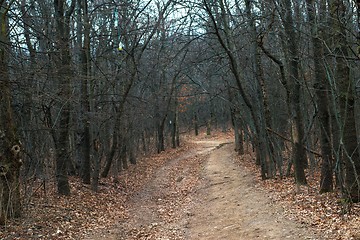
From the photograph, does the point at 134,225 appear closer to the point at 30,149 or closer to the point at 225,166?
the point at 30,149

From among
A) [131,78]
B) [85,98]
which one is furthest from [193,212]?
[131,78]

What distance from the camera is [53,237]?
26.5 ft

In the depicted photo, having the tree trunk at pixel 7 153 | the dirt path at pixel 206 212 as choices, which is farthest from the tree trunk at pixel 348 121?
the tree trunk at pixel 7 153

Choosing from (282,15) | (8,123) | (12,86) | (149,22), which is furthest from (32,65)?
(149,22)

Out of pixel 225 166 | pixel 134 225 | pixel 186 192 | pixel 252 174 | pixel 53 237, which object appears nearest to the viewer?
pixel 53 237

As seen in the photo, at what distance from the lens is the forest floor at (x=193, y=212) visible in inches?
311

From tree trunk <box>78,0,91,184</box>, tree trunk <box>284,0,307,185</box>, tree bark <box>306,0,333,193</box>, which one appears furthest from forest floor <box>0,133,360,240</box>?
tree trunk <box>78,0,91,184</box>

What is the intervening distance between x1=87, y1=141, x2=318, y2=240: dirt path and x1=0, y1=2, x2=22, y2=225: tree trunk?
6.43ft

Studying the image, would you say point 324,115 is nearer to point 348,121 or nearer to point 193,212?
point 348,121

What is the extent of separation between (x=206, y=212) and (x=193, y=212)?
50 centimetres

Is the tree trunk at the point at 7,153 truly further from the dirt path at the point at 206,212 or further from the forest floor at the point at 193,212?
the dirt path at the point at 206,212

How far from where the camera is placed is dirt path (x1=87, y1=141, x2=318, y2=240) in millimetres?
8508

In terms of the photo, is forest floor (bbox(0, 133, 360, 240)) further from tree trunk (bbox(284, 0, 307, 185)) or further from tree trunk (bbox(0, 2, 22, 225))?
tree trunk (bbox(284, 0, 307, 185))

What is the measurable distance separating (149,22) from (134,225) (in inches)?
376
